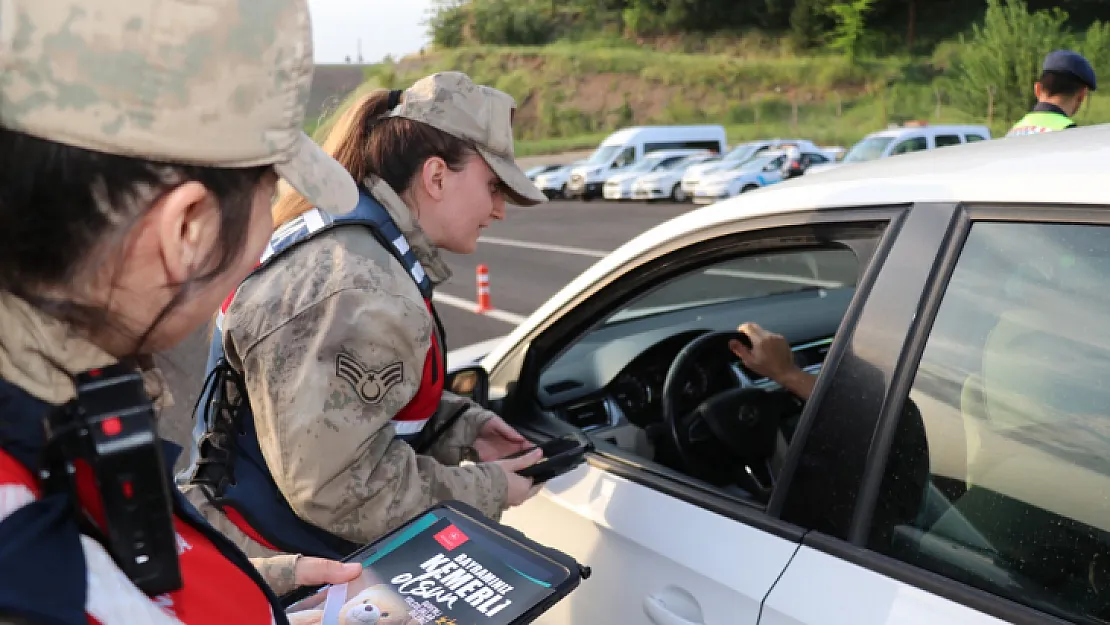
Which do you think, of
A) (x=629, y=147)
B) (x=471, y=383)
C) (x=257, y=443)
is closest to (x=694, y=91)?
(x=629, y=147)

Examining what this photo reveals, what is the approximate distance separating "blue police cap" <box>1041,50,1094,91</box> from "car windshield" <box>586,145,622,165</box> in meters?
20.9

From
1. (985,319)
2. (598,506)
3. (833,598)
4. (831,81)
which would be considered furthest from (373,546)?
(831,81)

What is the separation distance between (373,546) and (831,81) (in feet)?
183

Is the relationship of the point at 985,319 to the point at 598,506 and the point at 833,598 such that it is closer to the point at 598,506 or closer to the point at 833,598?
the point at 833,598

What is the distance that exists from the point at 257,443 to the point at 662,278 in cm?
94

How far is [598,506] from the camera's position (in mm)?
1765

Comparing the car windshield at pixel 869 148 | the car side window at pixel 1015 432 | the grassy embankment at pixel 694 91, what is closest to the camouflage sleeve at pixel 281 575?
the car side window at pixel 1015 432

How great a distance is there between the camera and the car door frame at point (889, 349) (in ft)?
4.16

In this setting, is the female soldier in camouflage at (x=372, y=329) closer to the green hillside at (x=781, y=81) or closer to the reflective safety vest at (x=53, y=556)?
the reflective safety vest at (x=53, y=556)

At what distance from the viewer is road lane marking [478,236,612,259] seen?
511 inches

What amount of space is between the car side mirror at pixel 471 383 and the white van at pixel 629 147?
909 inches

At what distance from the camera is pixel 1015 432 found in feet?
4.22

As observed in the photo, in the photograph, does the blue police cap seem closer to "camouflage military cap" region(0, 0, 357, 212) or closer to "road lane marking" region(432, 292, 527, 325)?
"road lane marking" region(432, 292, 527, 325)

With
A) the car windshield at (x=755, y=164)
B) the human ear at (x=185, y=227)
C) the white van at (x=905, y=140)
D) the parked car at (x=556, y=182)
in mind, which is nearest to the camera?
the human ear at (x=185, y=227)
